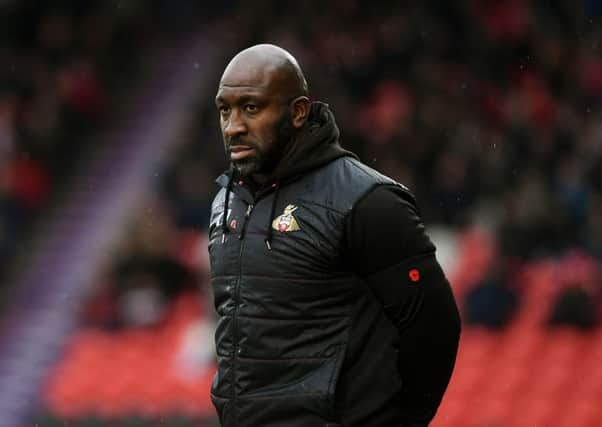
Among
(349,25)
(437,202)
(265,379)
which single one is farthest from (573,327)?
(265,379)

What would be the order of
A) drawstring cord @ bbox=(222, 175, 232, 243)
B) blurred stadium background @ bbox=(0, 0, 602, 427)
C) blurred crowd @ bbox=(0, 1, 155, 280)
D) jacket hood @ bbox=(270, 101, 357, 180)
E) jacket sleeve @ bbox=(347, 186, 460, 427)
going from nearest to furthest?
jacket sleeve @ bbox=(347, 186, 460, 427) < jacket hood @ bbox=(270, 101, 357, 180) < drawstring cord @ bbox=(222, 175, 232, 243) < blurred stadium background @ bbox=(0, 0, 602, 427) < blurred crowd @ bbox=(0, 1, 155, 280)

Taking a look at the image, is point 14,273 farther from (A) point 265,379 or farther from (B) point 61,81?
(A) point 265,379

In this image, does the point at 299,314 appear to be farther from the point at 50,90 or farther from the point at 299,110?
the point at 50,90

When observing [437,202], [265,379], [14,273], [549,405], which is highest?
[265,379]

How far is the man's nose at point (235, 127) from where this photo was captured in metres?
3.53

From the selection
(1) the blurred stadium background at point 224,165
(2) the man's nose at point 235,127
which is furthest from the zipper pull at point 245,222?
(1) the blurred stadium background at point 224,165

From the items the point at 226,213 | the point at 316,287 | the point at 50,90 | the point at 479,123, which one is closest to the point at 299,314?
the point at 316,287

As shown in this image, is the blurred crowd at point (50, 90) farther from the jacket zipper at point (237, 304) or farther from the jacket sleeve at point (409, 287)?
the jacket sleeve at point (409, 287)

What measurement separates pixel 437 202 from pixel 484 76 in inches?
65.0

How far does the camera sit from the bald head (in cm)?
353

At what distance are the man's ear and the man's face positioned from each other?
21 mm

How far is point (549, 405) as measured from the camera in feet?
28.5

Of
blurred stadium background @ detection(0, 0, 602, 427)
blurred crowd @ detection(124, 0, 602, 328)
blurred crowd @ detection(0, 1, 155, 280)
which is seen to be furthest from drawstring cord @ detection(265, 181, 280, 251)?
blurred crowd @ detection(0, 1, 155, 280)

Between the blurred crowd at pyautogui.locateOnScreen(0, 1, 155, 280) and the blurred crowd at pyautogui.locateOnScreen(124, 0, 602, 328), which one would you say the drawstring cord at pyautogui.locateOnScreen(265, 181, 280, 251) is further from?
the blurred crowd at pyautogui.locateOnScreen(0, 1, 155, 280)
